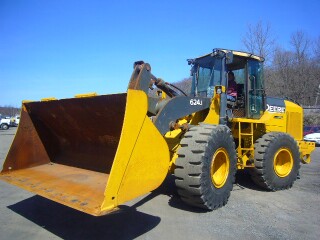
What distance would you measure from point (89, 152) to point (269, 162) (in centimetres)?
356

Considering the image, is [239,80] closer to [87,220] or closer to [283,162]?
[283,162]

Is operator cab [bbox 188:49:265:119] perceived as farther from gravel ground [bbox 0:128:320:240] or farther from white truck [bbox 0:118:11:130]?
white truck [bbox 0:118:11:130]

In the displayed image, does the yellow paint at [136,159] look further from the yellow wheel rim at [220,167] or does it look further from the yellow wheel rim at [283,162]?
the yellow wheel rim at [283,162]

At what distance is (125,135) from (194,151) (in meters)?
1.34

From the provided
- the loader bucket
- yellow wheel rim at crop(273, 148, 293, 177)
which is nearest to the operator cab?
yellow wheel rim at crop(273, 148, 293, 177)

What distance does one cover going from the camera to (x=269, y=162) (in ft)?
19.9

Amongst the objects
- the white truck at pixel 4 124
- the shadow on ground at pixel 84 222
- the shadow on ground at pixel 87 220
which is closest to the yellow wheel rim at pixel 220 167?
the shadow on ground at pixel 87 220

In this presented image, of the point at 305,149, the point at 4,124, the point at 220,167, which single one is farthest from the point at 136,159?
the point at 4,124

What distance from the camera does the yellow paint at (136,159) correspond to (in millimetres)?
3242

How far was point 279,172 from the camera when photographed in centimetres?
660

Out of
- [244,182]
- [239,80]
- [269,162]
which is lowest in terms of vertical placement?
[244,182]

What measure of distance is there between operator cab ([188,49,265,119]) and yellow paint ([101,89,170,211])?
283 cm

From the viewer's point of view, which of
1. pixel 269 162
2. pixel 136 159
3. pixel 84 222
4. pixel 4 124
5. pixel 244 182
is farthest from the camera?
pixel 4 124

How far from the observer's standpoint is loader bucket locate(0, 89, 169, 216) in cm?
340
